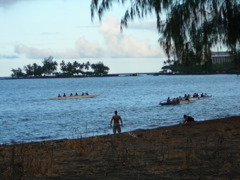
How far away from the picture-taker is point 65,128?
35.3 meters

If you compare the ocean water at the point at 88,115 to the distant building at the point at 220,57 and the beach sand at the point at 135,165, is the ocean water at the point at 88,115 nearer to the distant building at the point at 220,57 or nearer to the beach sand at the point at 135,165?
the beach sand at the point at 135,165

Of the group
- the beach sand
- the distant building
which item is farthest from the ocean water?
the distant building

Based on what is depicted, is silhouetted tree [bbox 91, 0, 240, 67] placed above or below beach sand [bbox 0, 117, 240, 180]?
above

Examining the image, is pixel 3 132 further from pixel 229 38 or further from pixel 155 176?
pixel 155 176

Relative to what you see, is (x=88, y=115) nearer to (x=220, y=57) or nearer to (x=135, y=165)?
(x=220, y=57)

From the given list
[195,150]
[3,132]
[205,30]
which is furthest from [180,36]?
[3,132]

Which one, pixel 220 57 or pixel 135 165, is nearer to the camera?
pixel 135 165

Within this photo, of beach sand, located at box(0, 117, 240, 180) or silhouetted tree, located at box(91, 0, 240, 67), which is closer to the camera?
beach sand, located at box(0, 117, 240, 180)

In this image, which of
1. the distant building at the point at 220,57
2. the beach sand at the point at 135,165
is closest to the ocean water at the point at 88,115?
the beach sand at the point at 135,165

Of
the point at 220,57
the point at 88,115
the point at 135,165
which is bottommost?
the point at 88,115

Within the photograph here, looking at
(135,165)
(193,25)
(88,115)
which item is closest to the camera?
(135,165)

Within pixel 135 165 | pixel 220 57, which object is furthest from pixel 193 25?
pixel 135 165

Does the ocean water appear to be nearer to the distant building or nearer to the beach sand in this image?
the beach sand

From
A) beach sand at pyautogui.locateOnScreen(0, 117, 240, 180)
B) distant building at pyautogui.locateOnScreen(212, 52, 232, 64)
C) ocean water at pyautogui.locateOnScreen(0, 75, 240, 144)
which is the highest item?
distant building at pyautogui.locateOnScreen(212, 52, 232, 64)
